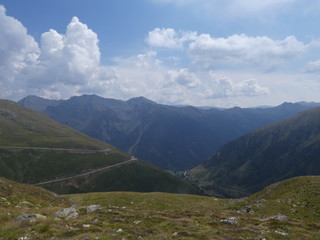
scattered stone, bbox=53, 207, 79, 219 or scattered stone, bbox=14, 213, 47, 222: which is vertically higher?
scattered stone, bbox=14, 213, 47, 222

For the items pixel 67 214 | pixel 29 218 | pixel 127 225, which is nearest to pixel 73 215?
pixel 67 214

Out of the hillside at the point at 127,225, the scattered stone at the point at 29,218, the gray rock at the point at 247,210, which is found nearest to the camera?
the hillside at the point at 127,225

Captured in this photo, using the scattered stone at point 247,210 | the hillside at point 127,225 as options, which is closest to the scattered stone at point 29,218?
the hillside at point 127,225

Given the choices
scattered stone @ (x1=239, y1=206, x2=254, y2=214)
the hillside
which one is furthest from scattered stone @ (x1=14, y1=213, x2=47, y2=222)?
scattered stone @ (x1=239, y1=206, x2=254, y2=214)

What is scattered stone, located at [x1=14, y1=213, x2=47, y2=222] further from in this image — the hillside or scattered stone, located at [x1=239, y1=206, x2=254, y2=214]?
scattered stone, located at [x1=239, y1=206, x2=254, y2=214]

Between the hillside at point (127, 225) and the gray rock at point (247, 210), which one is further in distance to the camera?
the gray rock at point (247, 210)

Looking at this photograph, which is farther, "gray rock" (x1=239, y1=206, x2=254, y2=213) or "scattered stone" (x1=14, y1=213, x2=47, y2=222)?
"gray rock" (x1=239, y1=206, x2=254, y2=213)

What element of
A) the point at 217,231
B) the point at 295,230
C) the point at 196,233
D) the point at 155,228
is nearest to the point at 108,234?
the point at 155,228

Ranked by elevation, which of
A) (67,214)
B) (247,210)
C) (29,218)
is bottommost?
(247,210)

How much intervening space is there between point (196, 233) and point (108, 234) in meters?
7.48

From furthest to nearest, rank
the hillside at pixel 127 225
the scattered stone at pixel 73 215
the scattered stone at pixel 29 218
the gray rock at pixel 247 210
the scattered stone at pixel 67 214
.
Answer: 1. the gray rock at pixel 247 210
2. the scattered stone at pixel 67 214
3. the scattered stone at pixel 73 215
4. the scattered stone at pixel 29 218
5. the hillside at pixel 127 225

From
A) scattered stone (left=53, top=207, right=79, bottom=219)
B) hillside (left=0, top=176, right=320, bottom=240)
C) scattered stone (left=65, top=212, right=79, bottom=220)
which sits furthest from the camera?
scattered stone (left=53, top=207, right=79, bottom=219)

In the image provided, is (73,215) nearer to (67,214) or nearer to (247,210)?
(67,214)

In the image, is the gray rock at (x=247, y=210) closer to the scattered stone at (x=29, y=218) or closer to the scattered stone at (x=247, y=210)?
the scattered stone at (x=247, y=210)
